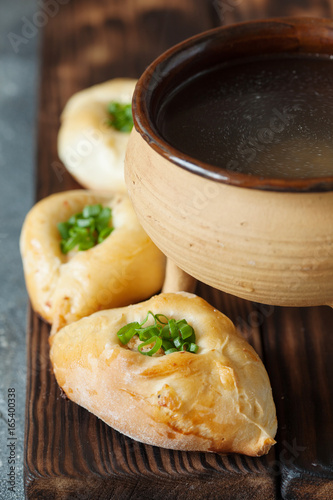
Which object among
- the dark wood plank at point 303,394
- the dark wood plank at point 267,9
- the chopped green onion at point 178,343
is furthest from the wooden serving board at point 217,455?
the dark wood plank at point 267,9

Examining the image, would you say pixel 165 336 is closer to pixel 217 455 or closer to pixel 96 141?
pixel 217 455

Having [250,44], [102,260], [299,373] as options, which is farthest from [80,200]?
[299,373]

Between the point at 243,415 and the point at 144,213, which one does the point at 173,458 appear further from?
the point at 144,213

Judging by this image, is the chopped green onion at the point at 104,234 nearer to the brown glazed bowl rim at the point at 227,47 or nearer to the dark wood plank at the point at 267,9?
the brown glazed bowl rim at the point at 227,47

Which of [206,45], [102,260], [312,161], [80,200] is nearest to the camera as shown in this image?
[312,161]

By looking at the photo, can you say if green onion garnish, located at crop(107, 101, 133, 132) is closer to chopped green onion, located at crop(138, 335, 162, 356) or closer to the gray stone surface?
the gray stone surface

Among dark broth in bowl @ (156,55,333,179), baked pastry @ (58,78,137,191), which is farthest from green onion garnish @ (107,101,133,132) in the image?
dark broth in bowl @ (156,55,333,179)

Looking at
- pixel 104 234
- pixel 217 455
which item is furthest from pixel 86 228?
pixel 217 455
